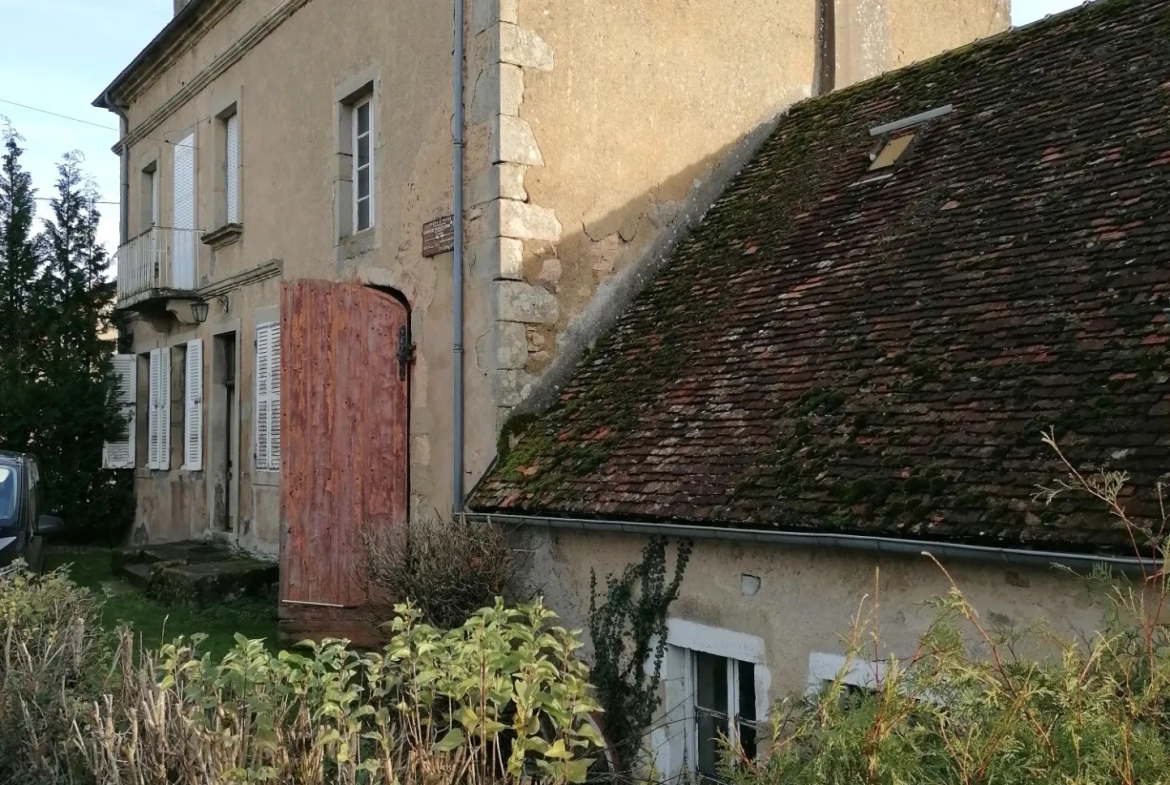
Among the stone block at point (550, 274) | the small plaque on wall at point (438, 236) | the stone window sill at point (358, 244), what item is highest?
the stone window sill at point (358, 244)

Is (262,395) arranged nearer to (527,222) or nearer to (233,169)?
(233,169)

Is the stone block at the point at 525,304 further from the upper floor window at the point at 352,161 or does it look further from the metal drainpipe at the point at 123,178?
the metal drainpipe at the point at 123,178

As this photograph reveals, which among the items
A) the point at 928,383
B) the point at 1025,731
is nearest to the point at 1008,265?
the point at 928,383

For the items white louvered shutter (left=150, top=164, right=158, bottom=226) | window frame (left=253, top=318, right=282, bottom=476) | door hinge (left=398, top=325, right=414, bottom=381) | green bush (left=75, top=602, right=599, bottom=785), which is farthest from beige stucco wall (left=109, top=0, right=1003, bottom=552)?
green bush (left=75, top=602, right=599, bottom=785)

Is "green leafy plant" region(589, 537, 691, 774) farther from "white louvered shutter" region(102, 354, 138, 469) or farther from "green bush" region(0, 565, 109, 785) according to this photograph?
"white louvered shutter" region(102, 354, 138, 469)

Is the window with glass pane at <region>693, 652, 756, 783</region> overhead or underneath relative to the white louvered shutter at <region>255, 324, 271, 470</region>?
underneath

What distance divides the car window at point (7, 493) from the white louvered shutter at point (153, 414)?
4.48m

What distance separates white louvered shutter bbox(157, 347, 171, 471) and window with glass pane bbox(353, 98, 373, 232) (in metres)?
5.06

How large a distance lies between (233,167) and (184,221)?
143 cm

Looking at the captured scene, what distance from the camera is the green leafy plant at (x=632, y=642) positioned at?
6055mm

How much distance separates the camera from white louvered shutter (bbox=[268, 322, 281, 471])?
34.3 ft

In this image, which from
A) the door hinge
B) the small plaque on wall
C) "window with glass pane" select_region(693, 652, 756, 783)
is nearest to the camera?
"window with glass pane" select_region(693, 652, 756, 783)

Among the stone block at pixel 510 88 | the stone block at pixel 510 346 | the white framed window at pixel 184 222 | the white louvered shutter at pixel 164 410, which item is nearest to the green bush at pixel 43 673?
the stone block at pixel 510 346

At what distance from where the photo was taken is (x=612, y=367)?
7.74 m
